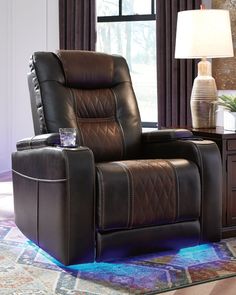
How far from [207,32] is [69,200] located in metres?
1.57

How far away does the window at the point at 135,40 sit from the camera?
560 centimetres

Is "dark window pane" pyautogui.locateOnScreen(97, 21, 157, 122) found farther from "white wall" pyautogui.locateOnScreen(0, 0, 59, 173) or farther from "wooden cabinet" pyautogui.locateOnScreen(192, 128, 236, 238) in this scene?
"wooden cabinet" pyautogui.locateOnScreen(192, 128, 236, 238)

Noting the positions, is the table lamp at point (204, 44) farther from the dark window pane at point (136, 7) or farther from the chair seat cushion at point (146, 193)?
the dark window pane at point (136, 7)

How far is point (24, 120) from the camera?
5836 millimetres

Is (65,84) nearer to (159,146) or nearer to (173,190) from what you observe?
(159,146)

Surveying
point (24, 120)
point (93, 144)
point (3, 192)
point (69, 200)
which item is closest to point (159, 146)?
point (93, 144)

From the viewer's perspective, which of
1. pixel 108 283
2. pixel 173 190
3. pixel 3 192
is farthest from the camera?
pixel 3 192

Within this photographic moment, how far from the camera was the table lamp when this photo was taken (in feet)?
10.9

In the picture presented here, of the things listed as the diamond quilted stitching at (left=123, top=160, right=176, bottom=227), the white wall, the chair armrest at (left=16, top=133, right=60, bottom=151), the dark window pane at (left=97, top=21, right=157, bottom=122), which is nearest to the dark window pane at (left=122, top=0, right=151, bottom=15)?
the dark window pane at (left=97, top=21, right=157, bottom=122)

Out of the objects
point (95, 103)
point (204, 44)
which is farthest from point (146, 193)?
point (204, 44)

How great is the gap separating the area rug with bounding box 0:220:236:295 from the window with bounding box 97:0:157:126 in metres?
2.95

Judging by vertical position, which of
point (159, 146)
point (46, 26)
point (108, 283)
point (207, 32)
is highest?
point (46, 26)

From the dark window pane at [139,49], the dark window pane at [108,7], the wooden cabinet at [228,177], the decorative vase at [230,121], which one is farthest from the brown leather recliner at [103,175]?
the dark window pane at [108,7]

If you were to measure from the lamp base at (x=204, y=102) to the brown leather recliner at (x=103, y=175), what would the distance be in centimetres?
40
